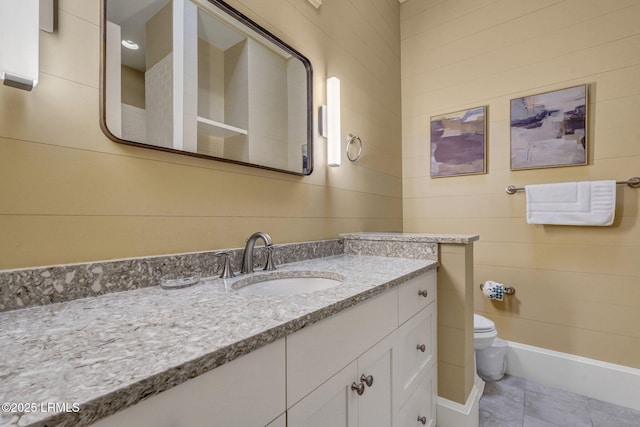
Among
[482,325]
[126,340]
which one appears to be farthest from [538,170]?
[126,340]

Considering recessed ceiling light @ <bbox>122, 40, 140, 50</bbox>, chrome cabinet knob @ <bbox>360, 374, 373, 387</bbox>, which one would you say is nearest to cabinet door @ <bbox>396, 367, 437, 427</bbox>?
chrome cabinet knob @ <bbox>360, 374, 373, 387</bbox>

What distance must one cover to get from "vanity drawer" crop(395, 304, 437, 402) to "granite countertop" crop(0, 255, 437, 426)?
350 millimetres

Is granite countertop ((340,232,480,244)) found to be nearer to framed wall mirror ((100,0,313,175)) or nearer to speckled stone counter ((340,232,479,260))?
speckled stone counter ((340,232,479,260))

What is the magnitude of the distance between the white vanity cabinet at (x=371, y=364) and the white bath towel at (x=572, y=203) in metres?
1.02

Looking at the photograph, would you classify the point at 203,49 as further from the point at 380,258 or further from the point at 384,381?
the point at 384,381

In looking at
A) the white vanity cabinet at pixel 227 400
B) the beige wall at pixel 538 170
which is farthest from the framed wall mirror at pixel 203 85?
the beige wall at pixel 538 170

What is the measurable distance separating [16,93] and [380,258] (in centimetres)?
136

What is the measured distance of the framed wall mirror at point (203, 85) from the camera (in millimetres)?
828

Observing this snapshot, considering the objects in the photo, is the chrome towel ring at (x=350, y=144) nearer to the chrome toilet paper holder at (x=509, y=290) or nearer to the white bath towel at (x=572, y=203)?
the white bath towel at (x=572, y=203)

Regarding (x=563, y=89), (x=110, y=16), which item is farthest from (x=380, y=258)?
(x=563, y=89)

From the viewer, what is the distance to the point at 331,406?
2.27 feet

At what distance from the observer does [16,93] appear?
0.66 metres

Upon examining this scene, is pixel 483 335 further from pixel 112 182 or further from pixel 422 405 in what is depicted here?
pixel 112 182

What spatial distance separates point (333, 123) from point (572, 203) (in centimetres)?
149
